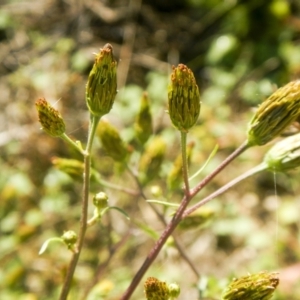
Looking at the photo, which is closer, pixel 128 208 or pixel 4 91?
pixel 128 208

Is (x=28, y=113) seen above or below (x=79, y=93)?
below


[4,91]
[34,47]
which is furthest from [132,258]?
[34,47]

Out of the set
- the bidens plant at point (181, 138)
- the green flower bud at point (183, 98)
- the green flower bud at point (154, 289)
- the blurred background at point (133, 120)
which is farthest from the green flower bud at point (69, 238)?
the blurred background at point (133, 120)

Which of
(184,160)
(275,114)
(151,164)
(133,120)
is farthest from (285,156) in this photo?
(133,120)

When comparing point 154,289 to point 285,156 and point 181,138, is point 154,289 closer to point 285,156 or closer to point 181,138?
point 181,138

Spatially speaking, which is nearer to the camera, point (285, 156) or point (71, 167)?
point (285, 156)

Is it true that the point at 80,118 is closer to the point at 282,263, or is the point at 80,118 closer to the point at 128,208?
the point at 128,208

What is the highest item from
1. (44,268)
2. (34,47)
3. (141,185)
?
(34,47)
